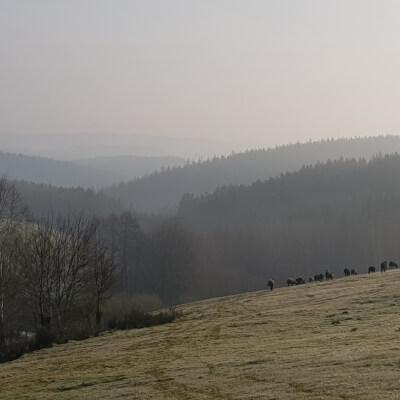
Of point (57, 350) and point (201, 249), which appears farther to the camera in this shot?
point (201, 249)

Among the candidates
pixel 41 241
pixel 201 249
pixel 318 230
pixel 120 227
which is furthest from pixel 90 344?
pixel 318 230

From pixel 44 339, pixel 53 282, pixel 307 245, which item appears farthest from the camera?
pixel 307 245

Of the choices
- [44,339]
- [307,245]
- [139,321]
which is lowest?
[44,339]

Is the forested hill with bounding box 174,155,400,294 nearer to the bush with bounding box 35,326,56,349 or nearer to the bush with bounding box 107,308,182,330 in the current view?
the bush with bounding box 107,308,182,330

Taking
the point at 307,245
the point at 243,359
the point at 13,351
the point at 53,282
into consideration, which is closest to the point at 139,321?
the point at 13,351

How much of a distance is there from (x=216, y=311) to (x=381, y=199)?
142 meters

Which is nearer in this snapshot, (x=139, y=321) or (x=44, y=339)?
(x=44, y=339)

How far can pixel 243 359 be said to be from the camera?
80.8 ft

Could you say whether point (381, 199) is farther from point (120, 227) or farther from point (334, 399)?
point (334, 399)

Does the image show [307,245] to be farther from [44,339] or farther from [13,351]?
[13,351]

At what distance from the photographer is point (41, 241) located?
60.1m

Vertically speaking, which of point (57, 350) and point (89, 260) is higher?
point (89, 260)

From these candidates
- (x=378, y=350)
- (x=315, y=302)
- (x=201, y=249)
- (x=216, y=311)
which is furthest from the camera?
(x=201, y=249)

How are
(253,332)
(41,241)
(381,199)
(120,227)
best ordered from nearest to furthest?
(253,332), (41,241), (120,227), (381,199)
